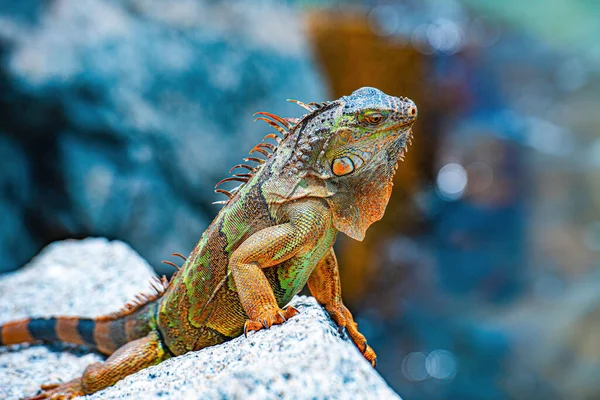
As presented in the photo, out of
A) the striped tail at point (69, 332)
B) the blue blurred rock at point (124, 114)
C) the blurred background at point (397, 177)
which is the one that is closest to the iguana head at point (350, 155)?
the striped tail at point (69, 332)

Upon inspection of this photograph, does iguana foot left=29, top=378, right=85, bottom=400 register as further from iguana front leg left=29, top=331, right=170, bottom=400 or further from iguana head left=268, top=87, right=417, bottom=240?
iguana head left=268, top=87, right=417, bottom=240

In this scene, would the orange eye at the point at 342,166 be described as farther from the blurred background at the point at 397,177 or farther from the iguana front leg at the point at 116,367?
the blurred background at the point at 397,177

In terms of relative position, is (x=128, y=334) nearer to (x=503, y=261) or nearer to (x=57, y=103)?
Answer: (x=57, y=103)

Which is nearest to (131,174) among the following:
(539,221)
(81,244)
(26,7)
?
(81,244)

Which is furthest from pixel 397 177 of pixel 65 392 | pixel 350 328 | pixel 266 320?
pixel 266 320

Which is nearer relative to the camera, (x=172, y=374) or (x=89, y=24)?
(x=172, y=374)

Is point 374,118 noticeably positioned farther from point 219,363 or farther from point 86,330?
point 86,330
